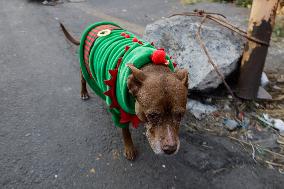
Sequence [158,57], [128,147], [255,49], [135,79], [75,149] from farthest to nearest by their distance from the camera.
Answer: [255,49]
[75,149]
[128,147]
[158,57]
[135,79]

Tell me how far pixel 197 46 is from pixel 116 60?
1.49m

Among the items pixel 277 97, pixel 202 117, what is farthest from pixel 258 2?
pixel 202 117

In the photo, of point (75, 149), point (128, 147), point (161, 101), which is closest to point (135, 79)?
point (161, 101)

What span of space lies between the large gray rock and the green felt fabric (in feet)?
2.96

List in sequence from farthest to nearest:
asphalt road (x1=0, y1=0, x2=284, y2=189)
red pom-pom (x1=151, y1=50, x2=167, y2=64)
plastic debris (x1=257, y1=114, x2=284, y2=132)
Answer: plastic debris (x1=257, y1=114, x2=284, y2=132), asphalt road (x1=0, y1=0, x2=284, y2=189), red pom-pom (x1=151, y1=50, x2=167, y2=64)

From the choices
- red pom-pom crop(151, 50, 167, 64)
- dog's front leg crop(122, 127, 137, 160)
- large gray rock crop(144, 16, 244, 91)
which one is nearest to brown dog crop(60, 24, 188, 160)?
red pom-pom crop(151, 50, 167, 64)

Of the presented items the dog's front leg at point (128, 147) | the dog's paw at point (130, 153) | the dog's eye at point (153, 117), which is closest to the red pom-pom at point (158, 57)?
the dog's eye at point (153, 117)

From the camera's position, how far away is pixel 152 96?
7.22 ft

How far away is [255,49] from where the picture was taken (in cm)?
361

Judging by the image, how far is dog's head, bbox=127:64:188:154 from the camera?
2.20 meters

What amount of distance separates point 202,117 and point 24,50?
3672mm

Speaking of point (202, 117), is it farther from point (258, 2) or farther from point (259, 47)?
point (258, 2)

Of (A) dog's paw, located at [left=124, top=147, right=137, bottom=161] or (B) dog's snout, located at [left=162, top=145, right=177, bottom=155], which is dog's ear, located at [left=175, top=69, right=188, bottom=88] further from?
(A) dog's paw, located at [left=124, top=147, right=137, bottom=161]

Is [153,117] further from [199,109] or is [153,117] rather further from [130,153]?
[199,109]
